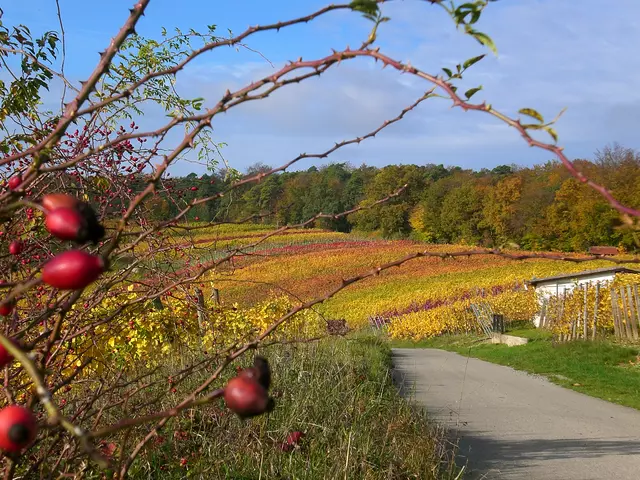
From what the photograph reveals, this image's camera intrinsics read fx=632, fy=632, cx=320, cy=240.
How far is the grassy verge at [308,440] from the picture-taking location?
3488 mm

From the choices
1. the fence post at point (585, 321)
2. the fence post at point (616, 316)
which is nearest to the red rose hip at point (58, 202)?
the fence post at point (616, 316)

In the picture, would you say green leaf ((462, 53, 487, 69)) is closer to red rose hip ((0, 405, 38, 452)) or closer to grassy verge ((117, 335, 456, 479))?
red rose hip ((0, 405, 38, 452))

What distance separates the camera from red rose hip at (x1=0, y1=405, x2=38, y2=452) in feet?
1.60

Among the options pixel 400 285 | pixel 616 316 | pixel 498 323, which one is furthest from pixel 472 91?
pixel 400 285

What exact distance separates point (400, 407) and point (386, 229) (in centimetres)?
5995

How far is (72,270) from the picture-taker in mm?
494

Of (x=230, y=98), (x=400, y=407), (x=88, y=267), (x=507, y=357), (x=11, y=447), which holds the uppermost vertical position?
(x=230, y=98)

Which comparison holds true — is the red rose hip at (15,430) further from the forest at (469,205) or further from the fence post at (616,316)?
the forest at (469,205)

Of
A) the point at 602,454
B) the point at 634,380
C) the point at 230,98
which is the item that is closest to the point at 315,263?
the point at 634,380

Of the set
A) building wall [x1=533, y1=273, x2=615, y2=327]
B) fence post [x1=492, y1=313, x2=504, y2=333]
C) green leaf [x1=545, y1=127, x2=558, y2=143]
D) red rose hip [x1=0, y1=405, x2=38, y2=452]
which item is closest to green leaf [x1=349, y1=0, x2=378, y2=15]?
green leaf [x1=545, y1=127, x2=558, y2=143]

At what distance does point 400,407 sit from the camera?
18.6 ft

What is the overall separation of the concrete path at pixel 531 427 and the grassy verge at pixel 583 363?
45cm

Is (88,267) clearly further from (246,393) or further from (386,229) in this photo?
(386,229)

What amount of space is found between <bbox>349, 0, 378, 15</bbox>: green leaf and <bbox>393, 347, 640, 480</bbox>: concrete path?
4.55 meters
